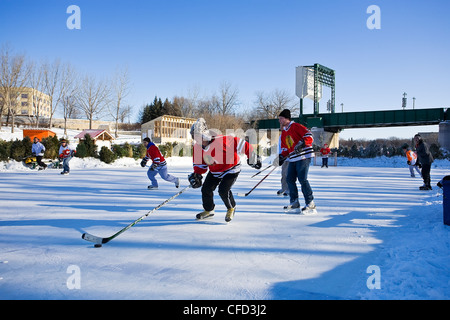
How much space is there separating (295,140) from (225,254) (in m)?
2.63

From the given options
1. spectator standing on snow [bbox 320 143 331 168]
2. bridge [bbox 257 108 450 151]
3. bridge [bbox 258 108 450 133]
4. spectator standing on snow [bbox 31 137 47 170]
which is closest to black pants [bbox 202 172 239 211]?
spectator standing on snow [bbox 31 137 47 170]

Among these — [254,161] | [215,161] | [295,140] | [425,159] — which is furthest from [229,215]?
[425,159]

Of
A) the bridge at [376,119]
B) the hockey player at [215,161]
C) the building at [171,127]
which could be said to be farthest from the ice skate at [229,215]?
the building at [171,127]

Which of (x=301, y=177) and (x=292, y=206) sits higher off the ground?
(x=301, y=177)

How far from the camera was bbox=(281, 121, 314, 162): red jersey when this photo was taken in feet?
16.1

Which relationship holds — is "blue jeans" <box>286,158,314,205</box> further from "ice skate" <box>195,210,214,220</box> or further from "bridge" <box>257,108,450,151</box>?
"bridge" <box>257,108,450,151</box>

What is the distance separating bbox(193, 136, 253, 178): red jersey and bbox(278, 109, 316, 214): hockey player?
0.94 meters

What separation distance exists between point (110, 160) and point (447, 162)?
839 inches

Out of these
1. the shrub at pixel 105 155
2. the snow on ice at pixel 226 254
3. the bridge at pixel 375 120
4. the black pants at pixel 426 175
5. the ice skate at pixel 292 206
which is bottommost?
the snow on ice at pixel 226 254

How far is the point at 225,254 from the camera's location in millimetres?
2965

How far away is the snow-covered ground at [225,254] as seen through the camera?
220 centimetres

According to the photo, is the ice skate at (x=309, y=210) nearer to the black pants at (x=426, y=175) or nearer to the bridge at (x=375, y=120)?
the black pants at (x=426, y=175)

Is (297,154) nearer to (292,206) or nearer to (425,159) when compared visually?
(292,206)
